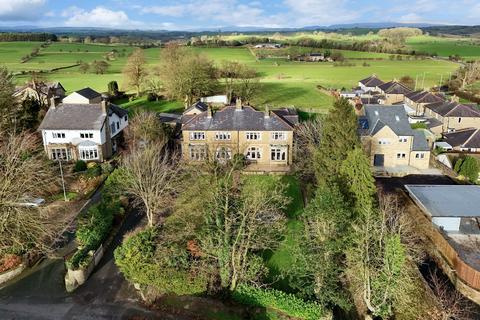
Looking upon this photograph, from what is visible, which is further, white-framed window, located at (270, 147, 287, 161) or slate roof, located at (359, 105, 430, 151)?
white-framed window, located at (270, 147, 287, 161)

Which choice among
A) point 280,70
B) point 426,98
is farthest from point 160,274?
point 280,70

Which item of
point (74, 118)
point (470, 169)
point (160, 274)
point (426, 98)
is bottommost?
point (160, 274)

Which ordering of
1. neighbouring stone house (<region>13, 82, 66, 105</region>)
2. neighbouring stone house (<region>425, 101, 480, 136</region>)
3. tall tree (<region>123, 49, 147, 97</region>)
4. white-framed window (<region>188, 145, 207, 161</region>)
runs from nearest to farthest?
white-framed window (<region>188, 145, 207, 161</region>)
neighbouring stone house (<region>425, 101, 480, 136</region>)
neighbouring stone house (<region>13, 82, 66, 105</region>)
tall tree (<region>123, 49, 147, 97</region>)

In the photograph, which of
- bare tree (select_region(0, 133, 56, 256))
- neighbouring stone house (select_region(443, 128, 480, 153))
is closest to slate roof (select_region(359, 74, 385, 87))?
neighbouring stone house (select_region(443, 128, 480, 153))

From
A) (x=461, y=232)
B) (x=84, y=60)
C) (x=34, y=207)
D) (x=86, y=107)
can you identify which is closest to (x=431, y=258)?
(x=461, y=232)

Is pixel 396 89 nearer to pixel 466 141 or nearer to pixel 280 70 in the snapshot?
pixel 466 141

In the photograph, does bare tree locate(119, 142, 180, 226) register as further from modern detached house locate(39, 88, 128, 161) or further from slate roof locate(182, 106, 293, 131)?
modern detached house locate(39, 88, 128, 161)

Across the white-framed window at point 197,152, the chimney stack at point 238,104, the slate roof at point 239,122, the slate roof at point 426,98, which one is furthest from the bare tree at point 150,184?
the slate roof at point 426,98
